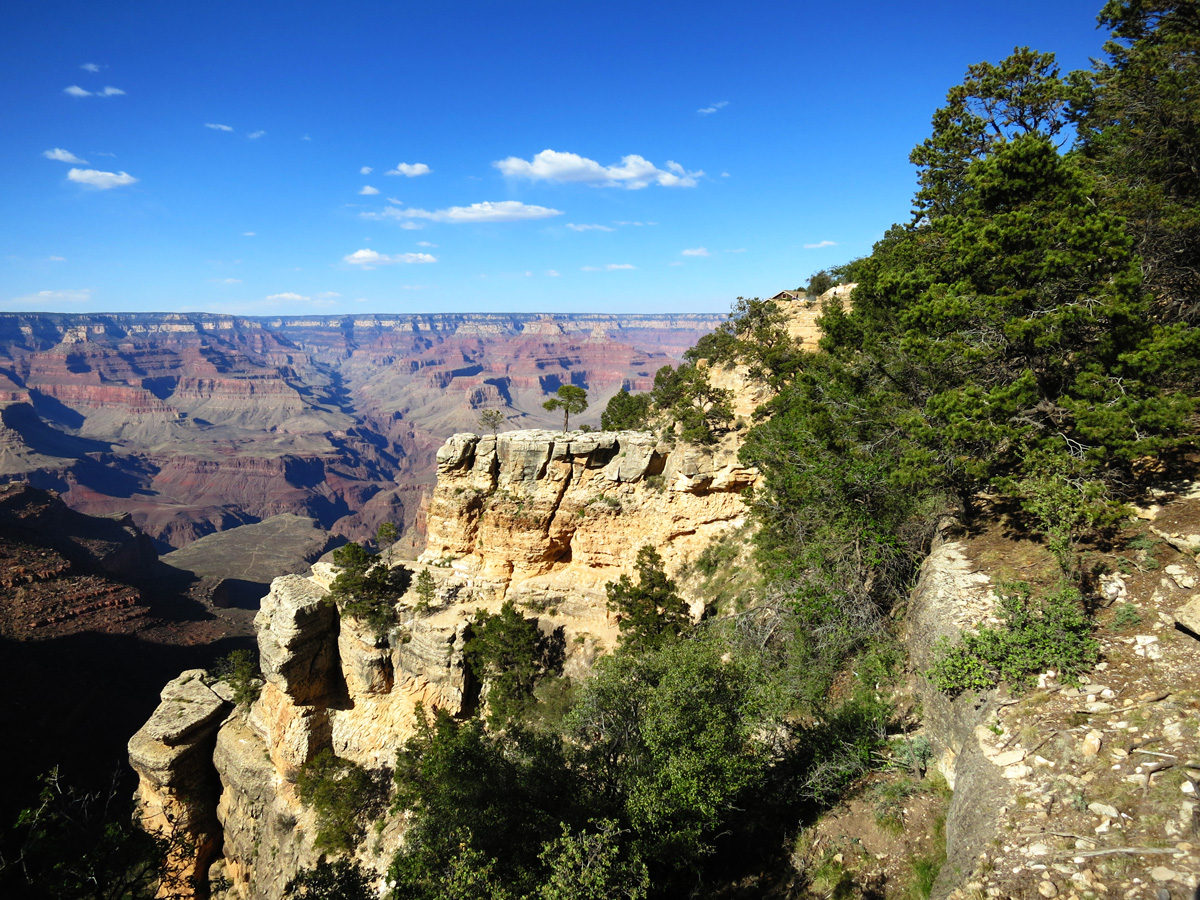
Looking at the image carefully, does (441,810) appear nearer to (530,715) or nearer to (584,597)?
(530,715)

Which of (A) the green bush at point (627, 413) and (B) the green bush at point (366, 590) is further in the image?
(A) the green bush at point (627, 413)

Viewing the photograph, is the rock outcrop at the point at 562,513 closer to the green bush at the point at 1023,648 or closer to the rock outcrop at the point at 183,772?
the green bush at the point at 1023,648

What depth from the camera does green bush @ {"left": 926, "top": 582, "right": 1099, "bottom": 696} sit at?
31.5 feet

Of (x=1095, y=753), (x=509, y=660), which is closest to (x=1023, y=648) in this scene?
(x=1095, y=753)

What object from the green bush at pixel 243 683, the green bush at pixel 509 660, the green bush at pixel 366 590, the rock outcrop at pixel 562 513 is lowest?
the green bush at pixel 243 683

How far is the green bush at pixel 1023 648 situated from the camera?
960cm

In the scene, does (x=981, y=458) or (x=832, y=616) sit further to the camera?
(x=832, y=616)

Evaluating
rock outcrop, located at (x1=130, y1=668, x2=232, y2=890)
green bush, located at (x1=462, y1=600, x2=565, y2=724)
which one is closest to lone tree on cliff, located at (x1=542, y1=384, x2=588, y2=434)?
green bush, located at (x1=462, y1=600, x2=565, y2=724)

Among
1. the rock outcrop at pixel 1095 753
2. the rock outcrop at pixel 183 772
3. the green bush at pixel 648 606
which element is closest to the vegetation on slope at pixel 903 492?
the rock outcrop at pixel 1095 753

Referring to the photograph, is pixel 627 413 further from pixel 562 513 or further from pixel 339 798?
pixel 339 798

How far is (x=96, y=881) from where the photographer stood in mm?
12422

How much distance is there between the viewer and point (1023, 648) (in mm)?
9891

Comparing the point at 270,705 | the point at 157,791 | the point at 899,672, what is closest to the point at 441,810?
the point at 899,672

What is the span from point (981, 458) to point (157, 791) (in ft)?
154
